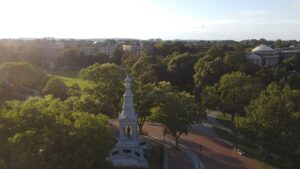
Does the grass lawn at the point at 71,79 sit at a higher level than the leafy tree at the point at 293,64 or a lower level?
lower

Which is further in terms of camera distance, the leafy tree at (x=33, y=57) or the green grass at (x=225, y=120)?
the leafy tree at (x=33, y=57)

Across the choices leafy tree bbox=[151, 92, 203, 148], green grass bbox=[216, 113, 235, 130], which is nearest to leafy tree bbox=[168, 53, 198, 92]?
green grass bbox=[216, 113, 235, 130]

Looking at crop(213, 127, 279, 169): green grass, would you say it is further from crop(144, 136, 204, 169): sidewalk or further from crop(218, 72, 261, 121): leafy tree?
crop(144, 136, 204, 169): sidewalk

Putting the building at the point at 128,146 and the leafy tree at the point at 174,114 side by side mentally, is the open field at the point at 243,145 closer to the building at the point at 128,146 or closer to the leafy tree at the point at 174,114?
the leafy tree at the point at 174,114

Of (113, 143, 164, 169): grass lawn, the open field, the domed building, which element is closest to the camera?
(113, 143, 164, 169): grass lawn

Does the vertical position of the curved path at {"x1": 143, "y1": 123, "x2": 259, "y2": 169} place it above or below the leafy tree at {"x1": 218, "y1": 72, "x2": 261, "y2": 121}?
below

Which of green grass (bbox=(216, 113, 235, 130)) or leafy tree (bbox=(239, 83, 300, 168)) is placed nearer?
leafy tree (bbox=(239, 83, 300, 168))

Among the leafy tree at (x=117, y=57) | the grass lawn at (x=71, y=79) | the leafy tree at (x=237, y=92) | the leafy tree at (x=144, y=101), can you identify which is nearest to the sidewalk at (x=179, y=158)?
the leafy tree at (x=144, y=101)

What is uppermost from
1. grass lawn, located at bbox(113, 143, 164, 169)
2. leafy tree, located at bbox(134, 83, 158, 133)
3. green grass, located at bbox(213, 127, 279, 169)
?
leafy tree, located at bbox(134, 83, 158, 133)
